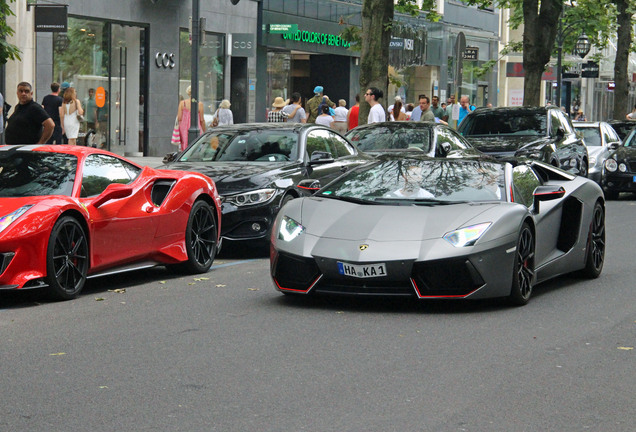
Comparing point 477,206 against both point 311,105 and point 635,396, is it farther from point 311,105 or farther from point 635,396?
point 311,105

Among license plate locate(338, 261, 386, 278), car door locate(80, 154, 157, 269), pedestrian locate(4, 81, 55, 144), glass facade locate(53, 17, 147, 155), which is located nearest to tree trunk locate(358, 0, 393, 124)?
glass facade locate(53, 17, 147, 155)

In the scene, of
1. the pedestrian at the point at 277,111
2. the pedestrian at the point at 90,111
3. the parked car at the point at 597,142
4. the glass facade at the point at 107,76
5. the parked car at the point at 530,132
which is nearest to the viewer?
the parked car at the point at 530,132

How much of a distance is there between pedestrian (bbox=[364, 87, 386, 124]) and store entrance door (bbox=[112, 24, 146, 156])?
368 inches

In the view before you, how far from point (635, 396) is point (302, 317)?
3.07 metres

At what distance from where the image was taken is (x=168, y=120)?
3216cm

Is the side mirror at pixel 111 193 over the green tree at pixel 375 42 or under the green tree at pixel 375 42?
under

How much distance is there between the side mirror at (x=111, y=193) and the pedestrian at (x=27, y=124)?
5.45m

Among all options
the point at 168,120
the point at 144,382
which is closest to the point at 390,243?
the point at 144,382

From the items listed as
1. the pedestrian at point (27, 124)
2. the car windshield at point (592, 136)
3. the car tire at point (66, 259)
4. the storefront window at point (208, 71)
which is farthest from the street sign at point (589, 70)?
the car tire at point (66, 259)

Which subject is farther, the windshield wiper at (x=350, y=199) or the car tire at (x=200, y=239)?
the car tire at (x=200, y=239)

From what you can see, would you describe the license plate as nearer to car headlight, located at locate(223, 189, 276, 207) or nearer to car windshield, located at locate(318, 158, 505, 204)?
car windshield, located at locate(318, 158, 505, 204)

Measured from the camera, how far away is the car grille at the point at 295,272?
357 inches

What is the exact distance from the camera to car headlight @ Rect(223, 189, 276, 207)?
13198 mm

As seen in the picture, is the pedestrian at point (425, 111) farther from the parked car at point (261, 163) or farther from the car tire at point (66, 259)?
the car tire at point (66, 259)
